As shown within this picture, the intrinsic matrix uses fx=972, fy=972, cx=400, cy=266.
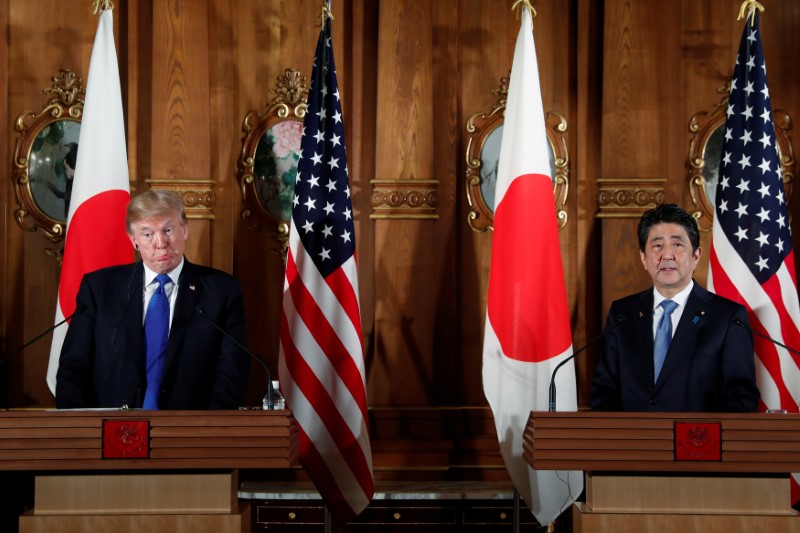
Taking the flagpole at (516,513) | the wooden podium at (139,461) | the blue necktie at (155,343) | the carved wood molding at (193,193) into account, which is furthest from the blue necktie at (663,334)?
the carved wood molding at (193,193)

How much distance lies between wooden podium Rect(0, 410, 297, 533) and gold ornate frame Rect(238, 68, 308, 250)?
9.16 feet

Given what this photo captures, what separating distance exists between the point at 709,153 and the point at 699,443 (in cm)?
316

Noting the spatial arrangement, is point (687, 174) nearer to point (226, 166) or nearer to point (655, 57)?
point (655, 57)

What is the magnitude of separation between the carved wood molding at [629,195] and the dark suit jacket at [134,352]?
2.66 meters

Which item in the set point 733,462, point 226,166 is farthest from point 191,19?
point 733,462

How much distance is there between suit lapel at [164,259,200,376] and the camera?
4094 millimetres

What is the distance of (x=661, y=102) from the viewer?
19.5ft

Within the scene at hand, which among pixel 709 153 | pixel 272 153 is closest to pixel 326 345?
pixel 272 153

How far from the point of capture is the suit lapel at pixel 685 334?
3980 mm

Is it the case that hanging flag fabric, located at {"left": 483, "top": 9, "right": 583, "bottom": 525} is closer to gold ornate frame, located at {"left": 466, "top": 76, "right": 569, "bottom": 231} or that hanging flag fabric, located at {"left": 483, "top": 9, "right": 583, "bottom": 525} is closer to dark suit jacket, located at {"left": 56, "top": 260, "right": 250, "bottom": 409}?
gold ornate frame, located at {"left": 466, "top": 76, "right": 569, "bottom": 231}

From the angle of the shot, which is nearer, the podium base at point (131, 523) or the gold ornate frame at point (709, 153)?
the podium base at point (131, 523)

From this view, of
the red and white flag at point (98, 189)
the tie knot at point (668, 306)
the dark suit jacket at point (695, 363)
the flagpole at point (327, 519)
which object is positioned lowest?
the flagpole at point (327, 519)

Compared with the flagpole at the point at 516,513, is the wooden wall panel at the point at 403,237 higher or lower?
higher

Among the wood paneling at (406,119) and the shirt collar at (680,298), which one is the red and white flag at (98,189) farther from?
the shirt collar at (680,298)
